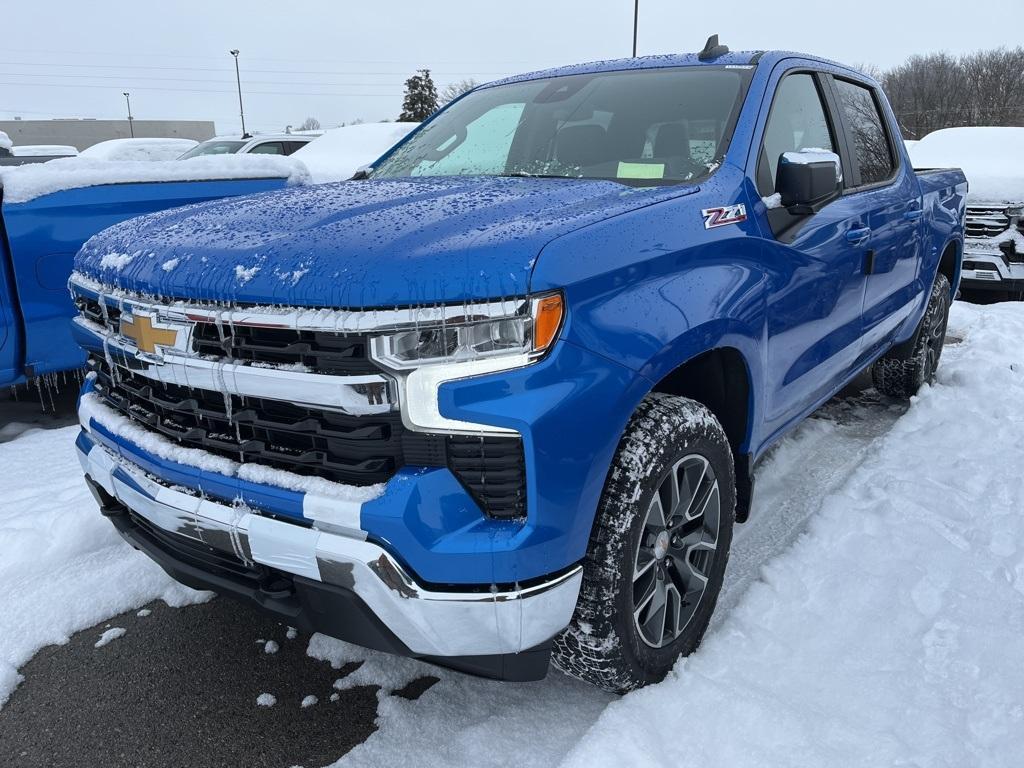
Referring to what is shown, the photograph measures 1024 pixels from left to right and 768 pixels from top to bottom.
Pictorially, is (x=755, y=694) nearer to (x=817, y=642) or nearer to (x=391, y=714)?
(x=817, y=642)

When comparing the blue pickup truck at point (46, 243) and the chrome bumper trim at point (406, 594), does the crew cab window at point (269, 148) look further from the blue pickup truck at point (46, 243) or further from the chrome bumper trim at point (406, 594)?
the chrome bumper trim at point (406, 594)

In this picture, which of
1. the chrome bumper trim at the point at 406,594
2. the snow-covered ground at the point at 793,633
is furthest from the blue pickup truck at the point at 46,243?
the chrome bumper trim at the point at 406,594

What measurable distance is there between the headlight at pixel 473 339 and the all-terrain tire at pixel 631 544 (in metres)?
0.44

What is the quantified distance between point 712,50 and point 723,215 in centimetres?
110

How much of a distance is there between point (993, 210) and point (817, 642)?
6.58 metres

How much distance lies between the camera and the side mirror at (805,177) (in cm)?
247

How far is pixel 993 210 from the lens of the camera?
739 cm

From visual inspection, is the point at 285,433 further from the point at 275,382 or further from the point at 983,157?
the point at 983,157

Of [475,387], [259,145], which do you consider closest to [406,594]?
[475,387]

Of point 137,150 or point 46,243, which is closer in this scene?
point 46,243

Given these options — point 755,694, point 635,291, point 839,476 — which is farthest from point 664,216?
point 839,476

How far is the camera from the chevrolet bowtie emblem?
1.92 metres

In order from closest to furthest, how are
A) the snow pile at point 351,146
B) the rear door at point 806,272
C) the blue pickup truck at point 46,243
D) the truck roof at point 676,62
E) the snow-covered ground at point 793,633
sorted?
the snow-covered ground at point 793,633, the rear door at point 806,272, the truck roof at point 676,62, the blue pickup truck at point 46,243, the snow pile at point 351,146

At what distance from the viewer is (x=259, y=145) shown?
12039 mm
